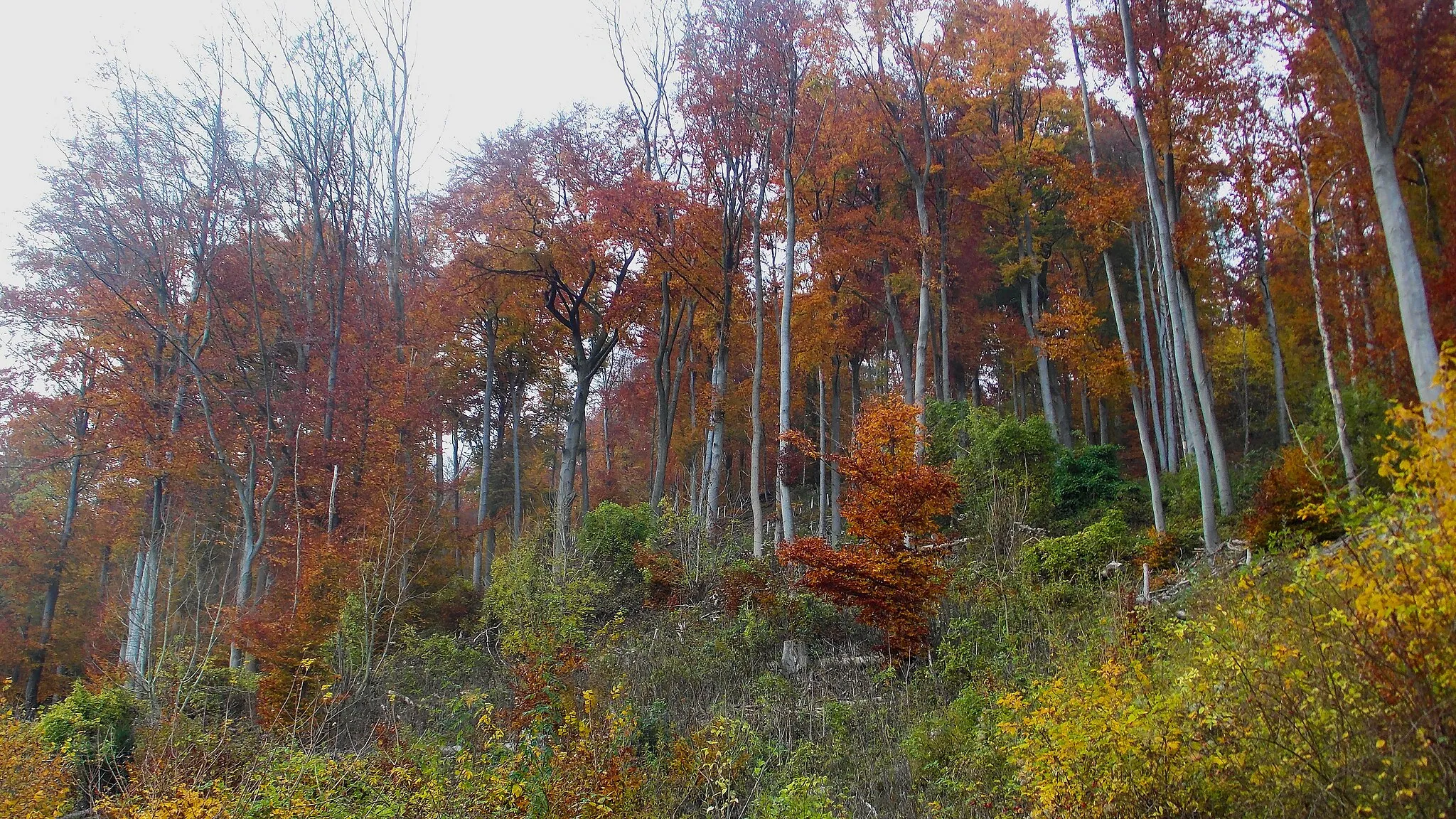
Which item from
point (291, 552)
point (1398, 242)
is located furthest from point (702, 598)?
point (1398, 242)

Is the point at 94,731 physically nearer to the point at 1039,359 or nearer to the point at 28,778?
the point at 28,778

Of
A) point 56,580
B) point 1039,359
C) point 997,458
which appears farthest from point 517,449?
point 1039,359

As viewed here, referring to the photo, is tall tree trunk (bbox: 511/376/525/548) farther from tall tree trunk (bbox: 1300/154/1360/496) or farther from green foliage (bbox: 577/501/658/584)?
tall tree trunk (bbox: 1300/154/1360/496)

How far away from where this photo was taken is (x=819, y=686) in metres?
9.24

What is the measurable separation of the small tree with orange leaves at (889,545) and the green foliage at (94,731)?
27.1 ft

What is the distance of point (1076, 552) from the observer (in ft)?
35.7

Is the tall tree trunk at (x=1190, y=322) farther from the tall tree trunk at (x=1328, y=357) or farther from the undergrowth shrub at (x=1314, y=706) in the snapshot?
the undergrowth shrub at (x=1314, y=706)

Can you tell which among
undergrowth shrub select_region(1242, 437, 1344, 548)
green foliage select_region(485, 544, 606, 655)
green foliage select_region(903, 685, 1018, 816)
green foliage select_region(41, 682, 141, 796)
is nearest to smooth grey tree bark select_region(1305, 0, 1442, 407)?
undergrowth shrub select_region(1242, 437, 1344, 548)

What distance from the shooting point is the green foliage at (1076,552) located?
10.8m

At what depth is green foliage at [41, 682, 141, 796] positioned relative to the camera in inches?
359

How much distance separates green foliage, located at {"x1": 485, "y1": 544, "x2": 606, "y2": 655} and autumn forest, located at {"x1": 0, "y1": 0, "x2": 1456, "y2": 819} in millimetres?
101

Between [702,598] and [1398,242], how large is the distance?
964 cm

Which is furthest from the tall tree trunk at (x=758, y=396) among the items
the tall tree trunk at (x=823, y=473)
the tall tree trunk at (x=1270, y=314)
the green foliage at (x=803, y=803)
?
the tall tree trunk at (x=1270, y=314)

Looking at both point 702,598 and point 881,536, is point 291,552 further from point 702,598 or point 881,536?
point 881,536
